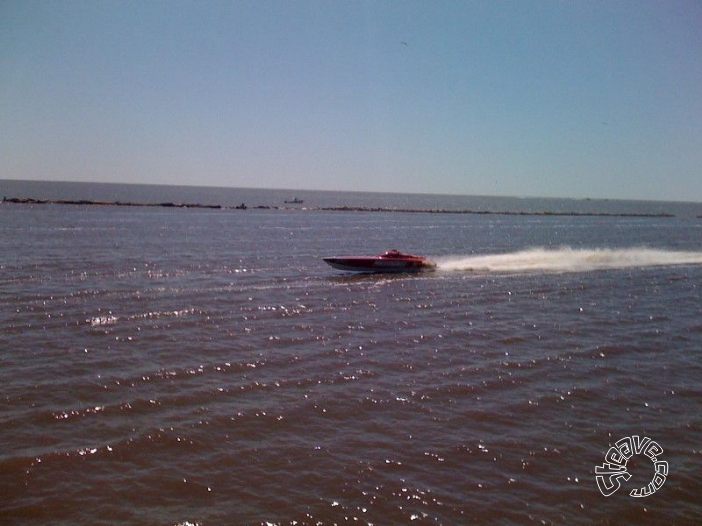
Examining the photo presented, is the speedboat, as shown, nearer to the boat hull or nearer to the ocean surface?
the boat hull

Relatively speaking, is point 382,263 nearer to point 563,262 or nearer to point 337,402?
point 563,262

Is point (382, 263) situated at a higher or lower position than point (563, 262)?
lower

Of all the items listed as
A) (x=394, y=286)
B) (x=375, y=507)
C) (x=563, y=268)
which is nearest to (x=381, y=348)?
(x=375, y=507)

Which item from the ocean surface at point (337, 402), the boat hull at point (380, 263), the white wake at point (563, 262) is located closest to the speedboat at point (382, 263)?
the boat hull at point (380, 263)

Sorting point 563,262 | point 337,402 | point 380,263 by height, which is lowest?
point 337,402

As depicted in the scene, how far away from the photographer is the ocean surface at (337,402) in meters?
8.94

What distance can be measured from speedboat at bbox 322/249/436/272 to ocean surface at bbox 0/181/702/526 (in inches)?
227

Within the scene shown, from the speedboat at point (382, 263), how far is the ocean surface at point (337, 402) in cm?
577

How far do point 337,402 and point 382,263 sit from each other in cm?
2155

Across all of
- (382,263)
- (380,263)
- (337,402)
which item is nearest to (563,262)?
(382,263)

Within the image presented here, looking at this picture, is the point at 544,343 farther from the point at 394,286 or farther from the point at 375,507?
the point at 394,286

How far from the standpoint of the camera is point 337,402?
12609 mm

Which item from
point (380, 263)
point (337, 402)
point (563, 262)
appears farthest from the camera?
point (563, 262)

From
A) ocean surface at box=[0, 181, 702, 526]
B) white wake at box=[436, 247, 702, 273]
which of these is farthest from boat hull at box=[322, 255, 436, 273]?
ocean surface at box=[0, 181, 702, 526]
